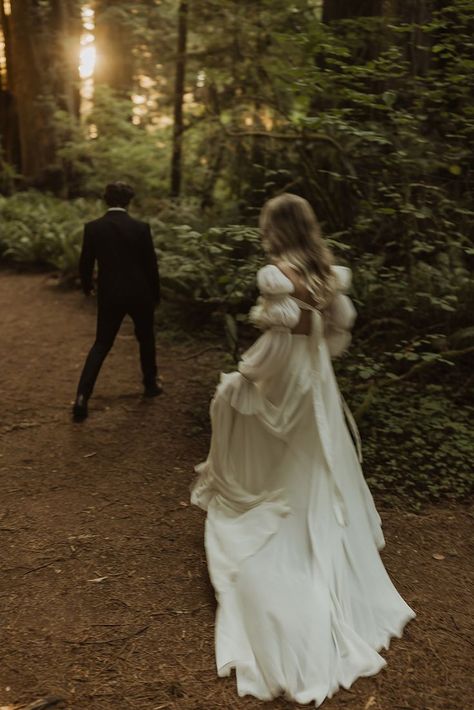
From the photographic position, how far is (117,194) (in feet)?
20.4

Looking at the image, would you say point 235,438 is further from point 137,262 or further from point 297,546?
point 137,262

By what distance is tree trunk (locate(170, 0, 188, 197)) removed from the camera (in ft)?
37.9

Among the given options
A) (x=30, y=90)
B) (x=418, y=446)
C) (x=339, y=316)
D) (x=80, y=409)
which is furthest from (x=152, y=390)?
(x=30, y=90)

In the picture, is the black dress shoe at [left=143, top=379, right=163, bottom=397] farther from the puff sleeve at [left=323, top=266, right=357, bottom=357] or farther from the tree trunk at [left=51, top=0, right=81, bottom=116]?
the tree trunk at [left=51, top=0, right=81, bottom=116]

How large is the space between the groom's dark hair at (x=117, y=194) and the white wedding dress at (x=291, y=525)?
9.56ft

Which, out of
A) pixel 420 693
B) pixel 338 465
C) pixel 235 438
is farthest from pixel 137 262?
pixel 420 693

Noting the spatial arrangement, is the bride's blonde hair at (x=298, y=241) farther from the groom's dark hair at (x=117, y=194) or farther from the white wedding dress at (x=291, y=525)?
the groom's dark hair at (x=117, y=194)

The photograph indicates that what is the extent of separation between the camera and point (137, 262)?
6.35m

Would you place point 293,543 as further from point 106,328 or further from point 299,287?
point 106,328

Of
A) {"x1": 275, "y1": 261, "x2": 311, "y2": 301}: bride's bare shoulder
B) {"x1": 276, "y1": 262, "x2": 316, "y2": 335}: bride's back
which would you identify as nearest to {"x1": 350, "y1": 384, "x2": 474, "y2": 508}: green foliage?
{"x1": 276, "y1": 262, "x2": 316, "y2": 335}: bride's back

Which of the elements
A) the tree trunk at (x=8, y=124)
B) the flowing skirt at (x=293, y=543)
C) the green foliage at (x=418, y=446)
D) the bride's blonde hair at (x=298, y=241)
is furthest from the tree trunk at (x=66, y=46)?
the flowing skirt at (x=293, y=543)

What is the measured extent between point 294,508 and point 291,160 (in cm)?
658

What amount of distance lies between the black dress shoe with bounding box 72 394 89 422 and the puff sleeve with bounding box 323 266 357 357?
323cm

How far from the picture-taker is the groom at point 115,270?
622cm
